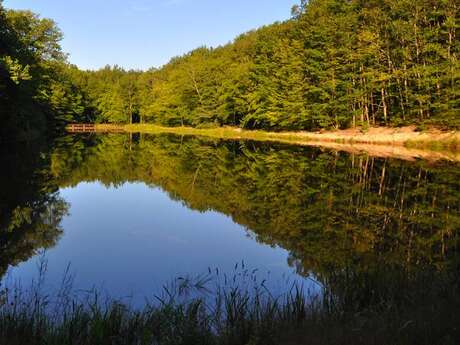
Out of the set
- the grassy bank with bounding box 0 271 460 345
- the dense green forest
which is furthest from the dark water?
the dense green forest

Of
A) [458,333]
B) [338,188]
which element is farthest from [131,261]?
[338,188]

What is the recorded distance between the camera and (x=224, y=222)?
13.9 metres

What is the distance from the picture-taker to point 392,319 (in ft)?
15.7

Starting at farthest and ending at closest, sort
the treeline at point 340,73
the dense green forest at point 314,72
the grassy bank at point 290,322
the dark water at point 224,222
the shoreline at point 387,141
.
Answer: the treeline at point 340,73
the dense green forest at point 314,72
the shoreline at point 387,141
the dark water at point 224,222
the grassy bank at point 290,322

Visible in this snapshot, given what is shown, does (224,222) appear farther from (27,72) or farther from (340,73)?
(340,73)

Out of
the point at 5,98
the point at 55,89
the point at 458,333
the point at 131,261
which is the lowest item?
the point at 131,261

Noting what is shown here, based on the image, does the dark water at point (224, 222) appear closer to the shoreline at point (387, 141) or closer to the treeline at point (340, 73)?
the shoreline at point (387, 141)

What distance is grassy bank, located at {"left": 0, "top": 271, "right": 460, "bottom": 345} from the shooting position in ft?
14.3

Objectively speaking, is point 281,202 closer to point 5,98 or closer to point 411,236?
point 411,236

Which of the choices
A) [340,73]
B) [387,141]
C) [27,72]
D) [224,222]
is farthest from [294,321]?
[340,73]

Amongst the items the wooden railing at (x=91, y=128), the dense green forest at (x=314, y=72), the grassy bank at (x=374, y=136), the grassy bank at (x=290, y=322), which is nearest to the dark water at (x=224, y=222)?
the grassy bank at (x=290, y=322)

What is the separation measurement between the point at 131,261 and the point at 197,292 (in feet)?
8.75

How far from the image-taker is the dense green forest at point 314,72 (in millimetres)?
38188

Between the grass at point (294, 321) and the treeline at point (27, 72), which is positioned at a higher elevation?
the treeline at point (27, 72)
